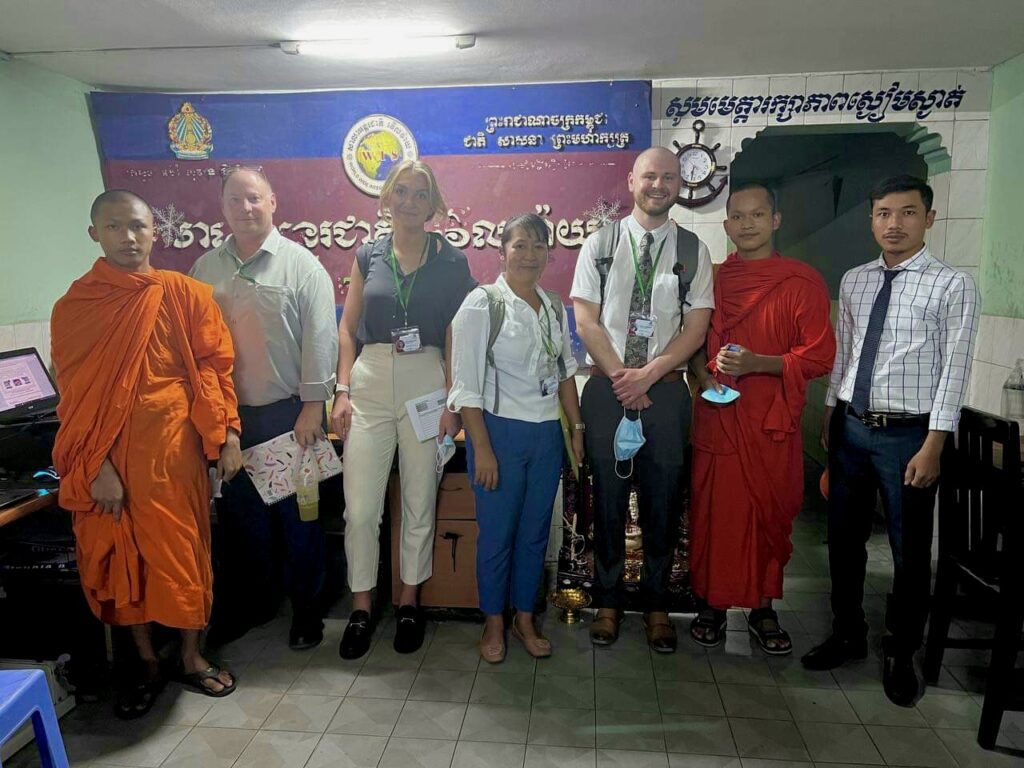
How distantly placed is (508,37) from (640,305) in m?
1.25

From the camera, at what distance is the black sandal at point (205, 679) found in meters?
2.30

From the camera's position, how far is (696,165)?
3.17 m

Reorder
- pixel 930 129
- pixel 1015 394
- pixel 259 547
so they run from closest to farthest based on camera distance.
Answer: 1. pixel 259 547
2. pixel 1015 394
3. pixel 930 129

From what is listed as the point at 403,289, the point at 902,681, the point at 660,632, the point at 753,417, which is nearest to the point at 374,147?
the point at 403,289

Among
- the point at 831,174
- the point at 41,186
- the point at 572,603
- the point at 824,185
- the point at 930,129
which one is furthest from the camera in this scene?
the point at 824,185

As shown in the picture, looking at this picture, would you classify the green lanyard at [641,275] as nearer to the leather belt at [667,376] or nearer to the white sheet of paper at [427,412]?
the leather belt at [667,376]

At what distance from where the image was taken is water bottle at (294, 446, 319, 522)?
8.38 feet

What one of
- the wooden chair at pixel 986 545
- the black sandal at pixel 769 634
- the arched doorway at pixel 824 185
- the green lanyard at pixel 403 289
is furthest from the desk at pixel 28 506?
the arched doorway at pixel 824 185

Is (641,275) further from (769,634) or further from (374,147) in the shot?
(374,147)

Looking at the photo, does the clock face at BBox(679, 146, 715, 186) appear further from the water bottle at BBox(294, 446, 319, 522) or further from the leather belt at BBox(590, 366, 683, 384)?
the water bottle at BBox(294, 446, 319, 522)

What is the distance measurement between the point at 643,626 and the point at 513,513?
0.84m

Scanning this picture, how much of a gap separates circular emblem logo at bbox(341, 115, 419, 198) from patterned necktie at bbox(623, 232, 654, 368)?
1387 millimetres

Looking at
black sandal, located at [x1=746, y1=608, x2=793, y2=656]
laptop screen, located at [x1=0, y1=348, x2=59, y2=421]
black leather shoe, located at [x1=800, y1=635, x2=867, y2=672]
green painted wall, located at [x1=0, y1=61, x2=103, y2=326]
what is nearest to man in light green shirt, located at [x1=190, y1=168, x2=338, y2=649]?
laptop screen, located at [x1=0, y1=348, x2=59, y2=421]

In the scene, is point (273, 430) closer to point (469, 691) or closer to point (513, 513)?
point (513, 513)
